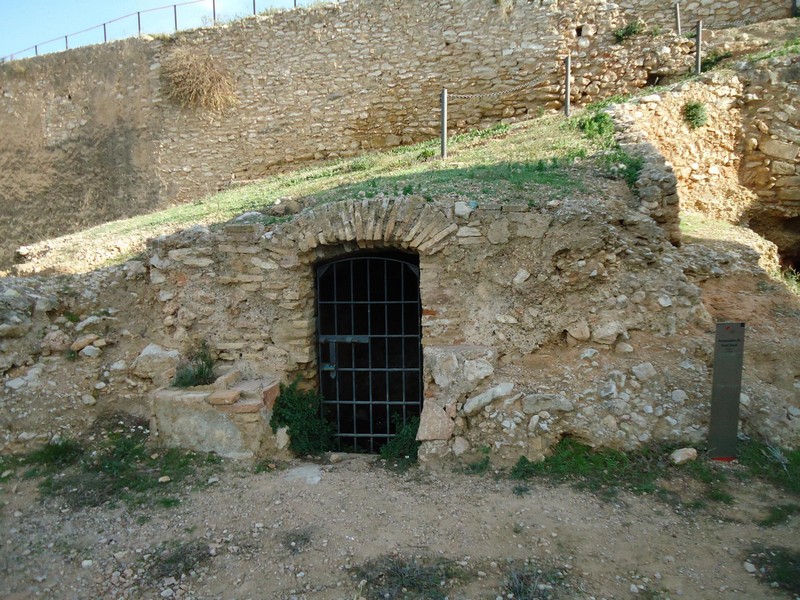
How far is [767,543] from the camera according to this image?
3.38 metres

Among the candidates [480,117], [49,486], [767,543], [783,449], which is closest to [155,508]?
[49,486]

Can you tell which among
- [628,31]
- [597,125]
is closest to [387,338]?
[597,125]

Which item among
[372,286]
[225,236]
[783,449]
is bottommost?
[783,449]

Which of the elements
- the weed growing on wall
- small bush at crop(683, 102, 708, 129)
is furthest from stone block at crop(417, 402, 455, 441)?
small bush at crop(683, 102, 708, 129)

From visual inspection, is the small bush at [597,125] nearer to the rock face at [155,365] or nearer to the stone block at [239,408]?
the stone block at [239,408]

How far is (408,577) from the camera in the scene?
3.29 meters

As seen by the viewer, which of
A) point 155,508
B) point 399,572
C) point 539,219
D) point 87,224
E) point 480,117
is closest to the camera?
point 399,572

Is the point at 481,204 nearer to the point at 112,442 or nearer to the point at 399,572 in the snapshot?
the point at 399,572

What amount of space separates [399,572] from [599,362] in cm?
246

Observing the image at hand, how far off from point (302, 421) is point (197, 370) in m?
1.11

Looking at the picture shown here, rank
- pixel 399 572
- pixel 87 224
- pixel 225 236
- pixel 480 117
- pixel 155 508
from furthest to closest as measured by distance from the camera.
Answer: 1. pixel 87 224
2. pixel 480 117
3. pixel 225 236
4. pixel 155 508
5. pixel 399 572

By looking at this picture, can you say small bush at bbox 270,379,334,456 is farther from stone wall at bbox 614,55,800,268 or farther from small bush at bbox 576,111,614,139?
stone wall at bbox 614,55,800,268

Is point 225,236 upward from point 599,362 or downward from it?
upward

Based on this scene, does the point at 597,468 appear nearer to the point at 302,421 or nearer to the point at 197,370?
the point at 302,421
